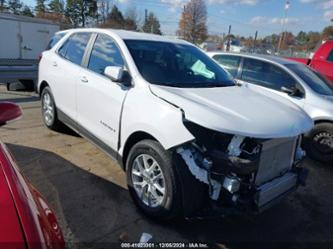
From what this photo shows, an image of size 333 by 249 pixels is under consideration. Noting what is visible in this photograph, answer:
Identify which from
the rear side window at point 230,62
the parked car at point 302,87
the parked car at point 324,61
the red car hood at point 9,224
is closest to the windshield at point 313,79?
the parked car at point 302,87

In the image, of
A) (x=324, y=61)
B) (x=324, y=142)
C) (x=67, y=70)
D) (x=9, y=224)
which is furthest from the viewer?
(x=324, y=61)

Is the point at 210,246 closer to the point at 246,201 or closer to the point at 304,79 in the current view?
the point at 246,201

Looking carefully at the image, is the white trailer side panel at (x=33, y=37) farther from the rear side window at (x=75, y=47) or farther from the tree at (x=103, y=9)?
the tree at (x=103, y=9)

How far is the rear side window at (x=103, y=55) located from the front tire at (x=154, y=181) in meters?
1.16

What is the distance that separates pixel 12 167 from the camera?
183 centimetres

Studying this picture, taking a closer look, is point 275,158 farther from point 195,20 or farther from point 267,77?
point 195,20

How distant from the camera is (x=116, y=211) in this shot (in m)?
3.31

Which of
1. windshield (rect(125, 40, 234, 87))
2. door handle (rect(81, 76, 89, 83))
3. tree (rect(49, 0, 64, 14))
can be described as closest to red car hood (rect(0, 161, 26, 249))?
windshield (rect(125, 40, 234, 87))

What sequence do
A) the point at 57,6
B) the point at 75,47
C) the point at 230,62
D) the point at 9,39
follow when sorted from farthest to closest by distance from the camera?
the point at 57,6 → the point at 9,39 → the point at 230,62 → the point at 75,47

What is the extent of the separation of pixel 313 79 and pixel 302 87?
21.7 inches

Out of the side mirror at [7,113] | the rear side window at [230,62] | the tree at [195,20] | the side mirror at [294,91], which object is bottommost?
the side mirror at [294,91]

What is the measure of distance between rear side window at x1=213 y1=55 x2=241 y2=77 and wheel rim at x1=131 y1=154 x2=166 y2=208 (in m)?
3.81

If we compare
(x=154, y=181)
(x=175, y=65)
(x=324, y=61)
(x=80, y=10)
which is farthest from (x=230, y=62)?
(x=80, y=10)

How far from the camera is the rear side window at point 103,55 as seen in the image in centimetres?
375
